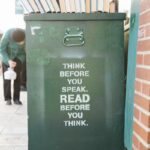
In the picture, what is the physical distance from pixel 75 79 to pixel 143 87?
597 millimetres

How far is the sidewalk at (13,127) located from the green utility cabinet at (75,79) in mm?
2011

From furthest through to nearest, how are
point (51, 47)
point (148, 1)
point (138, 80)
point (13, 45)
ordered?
1. point (13, 45)
2. point (51, 47)
3. point (138, 80)
4. point (148, 1)

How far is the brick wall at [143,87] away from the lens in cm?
274

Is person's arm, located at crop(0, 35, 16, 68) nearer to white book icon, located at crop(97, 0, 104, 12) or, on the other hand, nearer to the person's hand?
the person's hand

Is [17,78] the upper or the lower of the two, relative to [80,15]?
lower

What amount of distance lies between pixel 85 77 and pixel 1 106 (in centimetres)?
538

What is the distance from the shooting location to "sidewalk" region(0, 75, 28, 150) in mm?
5309

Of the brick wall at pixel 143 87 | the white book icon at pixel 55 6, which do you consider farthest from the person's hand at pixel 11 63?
the brick wall at pixel 143 87

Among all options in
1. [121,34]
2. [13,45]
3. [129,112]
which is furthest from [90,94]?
[13,45]

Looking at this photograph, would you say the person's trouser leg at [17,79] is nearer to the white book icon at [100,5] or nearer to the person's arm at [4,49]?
the person's arm at [4,49]

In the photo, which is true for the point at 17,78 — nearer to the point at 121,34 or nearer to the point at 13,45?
the point at 13,45

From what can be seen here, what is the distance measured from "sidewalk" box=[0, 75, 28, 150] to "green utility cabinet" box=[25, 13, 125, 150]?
2.01 metres

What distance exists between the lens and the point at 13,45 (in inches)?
312

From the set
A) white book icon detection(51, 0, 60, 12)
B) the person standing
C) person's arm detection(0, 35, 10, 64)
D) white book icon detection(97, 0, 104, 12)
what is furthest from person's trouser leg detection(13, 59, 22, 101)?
white book icon detection(97, 0, 104, 12)
